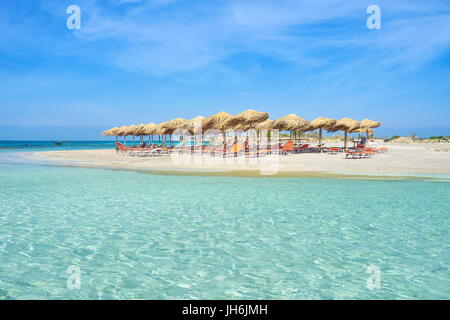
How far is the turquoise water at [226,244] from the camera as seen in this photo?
9.75 feet

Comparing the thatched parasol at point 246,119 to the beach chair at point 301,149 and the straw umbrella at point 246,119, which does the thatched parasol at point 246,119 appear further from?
the beach chair at point 301,149

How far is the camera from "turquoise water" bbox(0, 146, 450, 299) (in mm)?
2971

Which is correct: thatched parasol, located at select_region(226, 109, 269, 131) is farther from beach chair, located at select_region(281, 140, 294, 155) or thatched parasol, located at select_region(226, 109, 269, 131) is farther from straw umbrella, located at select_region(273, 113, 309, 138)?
beach chair, located at select_region(281, 140, 294, 155)

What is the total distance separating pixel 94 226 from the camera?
4.98 meters

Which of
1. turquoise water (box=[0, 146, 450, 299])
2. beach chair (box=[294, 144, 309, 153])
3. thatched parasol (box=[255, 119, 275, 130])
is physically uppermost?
thatched parasol (box=[255, 119, 275, 130])

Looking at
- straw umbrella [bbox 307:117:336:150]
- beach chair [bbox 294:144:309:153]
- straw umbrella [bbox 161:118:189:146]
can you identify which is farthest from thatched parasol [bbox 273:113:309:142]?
straw umbrella [bbox 161:118:189:146]

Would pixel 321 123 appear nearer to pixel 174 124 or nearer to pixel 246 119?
pixel 246 119

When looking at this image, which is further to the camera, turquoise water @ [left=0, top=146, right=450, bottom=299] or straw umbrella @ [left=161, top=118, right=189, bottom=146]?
straw umbrella @ [left=161, top=118, right=189, bottom=146]

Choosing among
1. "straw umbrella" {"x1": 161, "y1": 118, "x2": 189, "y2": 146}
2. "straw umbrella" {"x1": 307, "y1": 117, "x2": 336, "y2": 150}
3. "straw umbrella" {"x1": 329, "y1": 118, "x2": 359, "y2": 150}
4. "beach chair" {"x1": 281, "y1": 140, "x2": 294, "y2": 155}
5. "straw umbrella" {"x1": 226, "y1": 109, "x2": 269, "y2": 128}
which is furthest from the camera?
"straw umbrella" {"x1": 329, "y1": 118, "x2": 359, "y2": 150}

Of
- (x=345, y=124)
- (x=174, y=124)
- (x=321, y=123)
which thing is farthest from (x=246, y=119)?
(x=345, y=124)

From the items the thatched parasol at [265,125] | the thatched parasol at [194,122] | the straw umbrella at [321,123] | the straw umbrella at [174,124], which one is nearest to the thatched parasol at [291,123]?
the thatched parasol at [265,125]

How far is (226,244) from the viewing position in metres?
4.13
